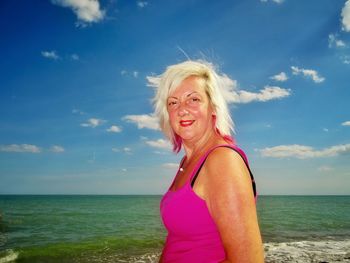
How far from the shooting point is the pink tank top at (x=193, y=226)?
1.64 metres

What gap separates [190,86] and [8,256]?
57.4 feet

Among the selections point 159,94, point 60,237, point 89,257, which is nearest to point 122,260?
point 89,257

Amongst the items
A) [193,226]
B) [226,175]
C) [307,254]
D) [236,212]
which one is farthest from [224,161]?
[307,254]

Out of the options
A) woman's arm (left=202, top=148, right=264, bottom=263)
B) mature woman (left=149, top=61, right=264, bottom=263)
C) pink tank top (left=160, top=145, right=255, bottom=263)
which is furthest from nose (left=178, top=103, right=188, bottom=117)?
woman's arm (left=202, top=148, right=264, bottom=263)

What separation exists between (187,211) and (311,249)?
15.1m

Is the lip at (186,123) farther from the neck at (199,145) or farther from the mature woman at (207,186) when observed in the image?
the neck at (199,145)

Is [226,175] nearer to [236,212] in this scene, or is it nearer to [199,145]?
[236,212]

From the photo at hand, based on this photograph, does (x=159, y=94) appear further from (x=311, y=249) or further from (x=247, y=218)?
(x=311, y=249)

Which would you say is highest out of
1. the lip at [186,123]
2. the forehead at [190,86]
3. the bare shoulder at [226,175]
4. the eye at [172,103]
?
the forehead at [190,86]

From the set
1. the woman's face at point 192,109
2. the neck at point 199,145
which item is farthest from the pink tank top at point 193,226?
the woman's face at point 192,109

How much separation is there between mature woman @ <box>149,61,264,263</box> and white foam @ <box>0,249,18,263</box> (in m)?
16.2

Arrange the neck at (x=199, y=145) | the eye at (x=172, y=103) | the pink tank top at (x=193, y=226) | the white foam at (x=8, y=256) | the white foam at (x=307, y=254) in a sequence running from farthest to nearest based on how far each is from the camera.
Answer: the white foam at (x=8, y=256) → the white foam at (x=307, y=254) → the eye at (x=172, y=103) → the neck at (x=199, y=145) → the pink tank top at (x=193, y=226)

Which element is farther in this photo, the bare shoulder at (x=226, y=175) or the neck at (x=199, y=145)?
the neck at (x=199, y=145)

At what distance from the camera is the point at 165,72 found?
2.35 metres
